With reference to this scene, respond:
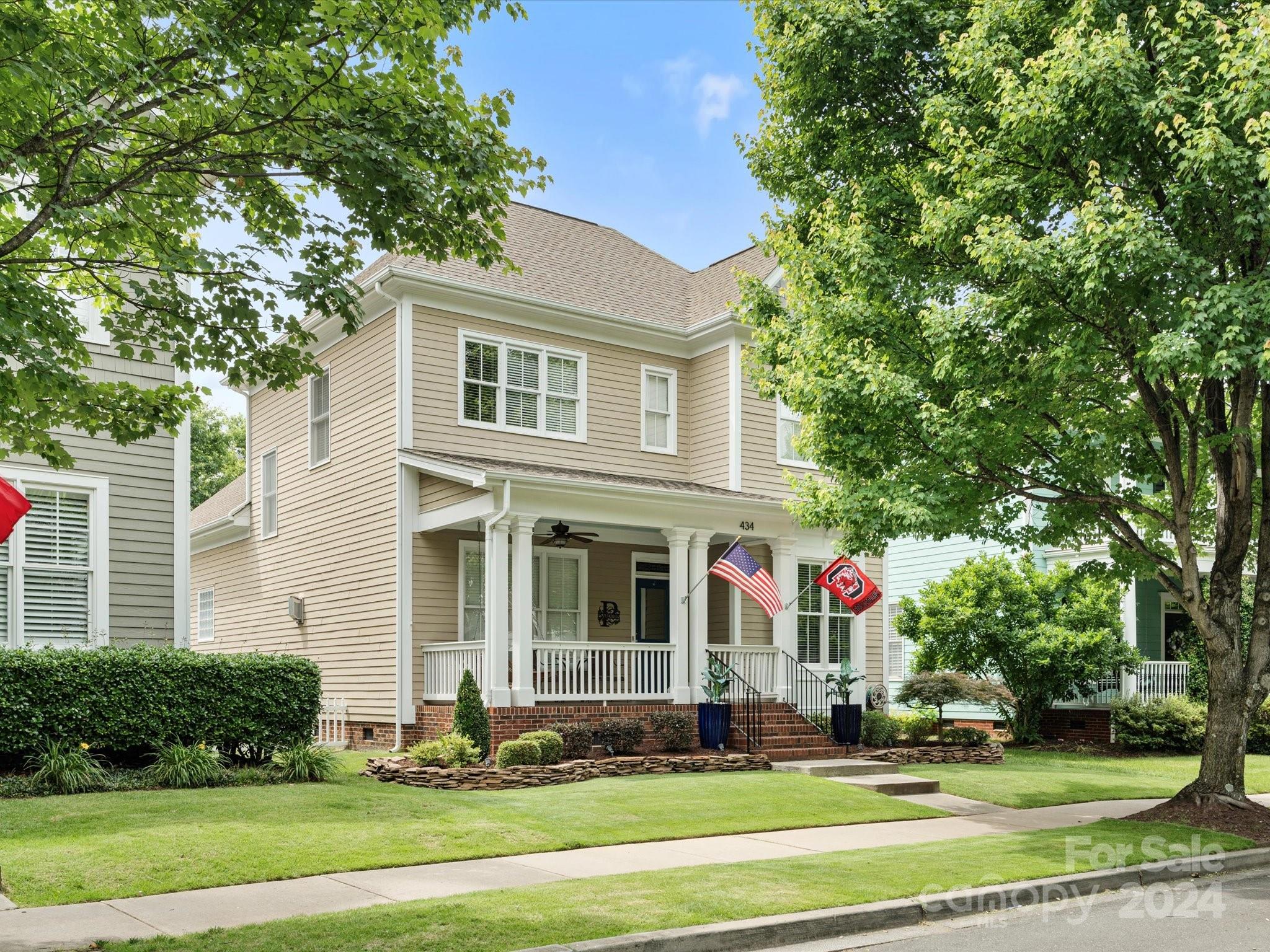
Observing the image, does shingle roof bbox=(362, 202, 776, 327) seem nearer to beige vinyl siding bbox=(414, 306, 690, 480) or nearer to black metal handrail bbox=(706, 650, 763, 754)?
beige vinyl siding bbox=(414, 306, 690, 480)

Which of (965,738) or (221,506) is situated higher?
(221,506)

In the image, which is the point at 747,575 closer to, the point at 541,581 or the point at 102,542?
the point at 541,581

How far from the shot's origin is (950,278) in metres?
12.9

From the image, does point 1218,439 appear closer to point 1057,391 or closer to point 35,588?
point 1057,391

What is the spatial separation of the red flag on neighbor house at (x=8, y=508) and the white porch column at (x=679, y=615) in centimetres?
1265

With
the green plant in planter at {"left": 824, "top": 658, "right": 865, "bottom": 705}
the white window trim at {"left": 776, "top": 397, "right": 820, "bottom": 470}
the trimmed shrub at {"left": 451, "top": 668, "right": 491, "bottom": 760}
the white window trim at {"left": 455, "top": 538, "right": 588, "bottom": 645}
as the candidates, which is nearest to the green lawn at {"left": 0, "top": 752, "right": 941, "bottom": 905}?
the trimmed shrub at {"left": 451, "top": 668, "right": 491, "bottom": 760}

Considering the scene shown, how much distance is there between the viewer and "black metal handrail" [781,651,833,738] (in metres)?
20.3

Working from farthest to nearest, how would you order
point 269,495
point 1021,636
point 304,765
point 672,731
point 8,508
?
point 269,495 < point 1021,636 < point 672,731 < point 304,765 < point 8,508

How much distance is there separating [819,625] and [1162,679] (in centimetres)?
834

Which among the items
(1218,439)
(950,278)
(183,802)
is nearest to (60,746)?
(183,802)

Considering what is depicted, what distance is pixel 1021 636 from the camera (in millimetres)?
23219

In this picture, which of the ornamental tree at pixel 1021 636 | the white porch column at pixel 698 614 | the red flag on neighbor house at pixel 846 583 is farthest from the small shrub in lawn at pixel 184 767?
the ornamental tree at pixel 1021 636

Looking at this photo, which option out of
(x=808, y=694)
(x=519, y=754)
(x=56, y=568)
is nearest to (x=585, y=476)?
(x=519, y=754)

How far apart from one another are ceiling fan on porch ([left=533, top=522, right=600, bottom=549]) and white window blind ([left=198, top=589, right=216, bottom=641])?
10.1 m
